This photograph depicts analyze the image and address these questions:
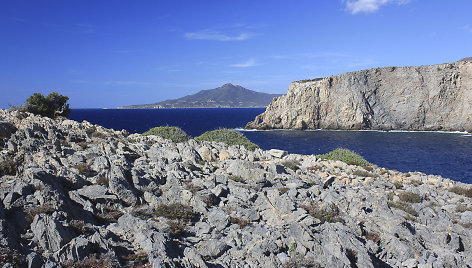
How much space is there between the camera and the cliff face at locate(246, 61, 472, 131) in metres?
92.8

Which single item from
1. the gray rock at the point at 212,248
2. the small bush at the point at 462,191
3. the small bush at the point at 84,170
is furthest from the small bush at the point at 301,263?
the small bush at the point at 462,191

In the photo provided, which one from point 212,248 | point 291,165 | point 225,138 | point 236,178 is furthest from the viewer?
point 225,138

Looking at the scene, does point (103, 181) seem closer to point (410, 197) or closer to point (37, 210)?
point (37, 210)

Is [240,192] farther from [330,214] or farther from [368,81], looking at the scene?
[368,81]

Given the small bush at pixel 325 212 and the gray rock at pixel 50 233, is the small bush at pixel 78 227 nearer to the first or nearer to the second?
the gray rock at pixel 50 233

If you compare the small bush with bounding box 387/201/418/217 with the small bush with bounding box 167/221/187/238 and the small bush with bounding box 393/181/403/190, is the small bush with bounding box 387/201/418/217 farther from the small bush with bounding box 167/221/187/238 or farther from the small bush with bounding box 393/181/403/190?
the small bush with bounding box 167/221/187/238

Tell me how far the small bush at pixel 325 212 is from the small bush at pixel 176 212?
471 cm

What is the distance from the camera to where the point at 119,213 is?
438 inches

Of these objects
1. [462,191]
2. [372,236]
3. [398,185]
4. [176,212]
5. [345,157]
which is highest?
[176,212]

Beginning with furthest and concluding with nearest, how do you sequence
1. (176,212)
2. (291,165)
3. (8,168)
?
(291,165) < (8,168) < (176,212)

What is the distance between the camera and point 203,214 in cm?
1205

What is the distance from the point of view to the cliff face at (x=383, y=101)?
9281 centimetres

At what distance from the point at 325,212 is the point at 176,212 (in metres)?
5.93

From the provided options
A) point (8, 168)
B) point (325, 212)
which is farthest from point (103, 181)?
point (325, 212)
